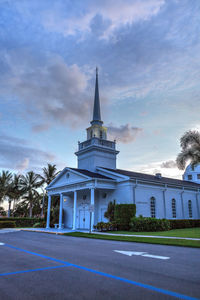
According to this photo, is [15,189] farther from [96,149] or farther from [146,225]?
[146,225]

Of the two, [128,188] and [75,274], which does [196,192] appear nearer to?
[128,188]

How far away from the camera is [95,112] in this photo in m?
35.1

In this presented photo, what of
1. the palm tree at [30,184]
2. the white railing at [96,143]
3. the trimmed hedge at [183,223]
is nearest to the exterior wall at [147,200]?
the trimmed hedge at [183,223]

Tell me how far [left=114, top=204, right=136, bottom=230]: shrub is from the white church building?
5.52ft

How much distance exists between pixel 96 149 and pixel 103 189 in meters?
6.00

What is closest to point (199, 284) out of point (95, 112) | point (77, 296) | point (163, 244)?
point (77, 296)

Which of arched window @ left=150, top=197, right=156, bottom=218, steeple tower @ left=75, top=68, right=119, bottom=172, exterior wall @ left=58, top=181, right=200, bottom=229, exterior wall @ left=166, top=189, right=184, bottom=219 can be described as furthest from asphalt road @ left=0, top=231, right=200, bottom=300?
steeple tower @ left=75, top=68, right=119, bottom=172

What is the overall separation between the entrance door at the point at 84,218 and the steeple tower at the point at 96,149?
531 cm

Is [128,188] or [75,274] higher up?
Answer: [128,188]

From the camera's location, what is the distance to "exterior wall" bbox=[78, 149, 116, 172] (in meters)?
31.1

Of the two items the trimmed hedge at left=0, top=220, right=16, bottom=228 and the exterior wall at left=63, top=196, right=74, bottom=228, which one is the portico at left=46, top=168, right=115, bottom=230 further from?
the trimmed hedge at left=0, top=220, right=16, bottom=228

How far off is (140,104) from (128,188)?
9.04 metres

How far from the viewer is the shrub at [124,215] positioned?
23.4m

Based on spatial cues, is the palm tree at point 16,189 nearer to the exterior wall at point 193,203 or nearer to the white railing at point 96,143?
the white railing at point 96,143
